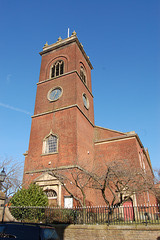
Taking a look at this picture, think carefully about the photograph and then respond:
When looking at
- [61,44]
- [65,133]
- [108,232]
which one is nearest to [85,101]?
[65,133]

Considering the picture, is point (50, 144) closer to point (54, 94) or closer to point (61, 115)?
point (61, 115)

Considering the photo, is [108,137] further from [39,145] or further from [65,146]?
[39,145]

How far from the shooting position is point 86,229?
9984 mm

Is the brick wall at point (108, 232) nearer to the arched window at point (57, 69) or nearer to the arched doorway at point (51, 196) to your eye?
the arched doorway at point (51, 196)

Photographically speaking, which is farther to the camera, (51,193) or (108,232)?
(51,193)

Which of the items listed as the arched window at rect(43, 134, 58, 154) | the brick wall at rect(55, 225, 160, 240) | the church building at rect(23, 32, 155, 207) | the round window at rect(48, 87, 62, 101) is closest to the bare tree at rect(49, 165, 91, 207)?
the church building at rect(23, 32, 155, 207)

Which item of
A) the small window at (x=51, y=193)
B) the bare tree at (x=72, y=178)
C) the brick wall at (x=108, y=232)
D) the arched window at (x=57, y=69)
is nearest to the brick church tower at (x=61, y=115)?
the arched window at (x=57, y=69)

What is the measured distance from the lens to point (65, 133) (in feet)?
60.6

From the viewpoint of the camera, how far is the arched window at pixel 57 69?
24.3 m

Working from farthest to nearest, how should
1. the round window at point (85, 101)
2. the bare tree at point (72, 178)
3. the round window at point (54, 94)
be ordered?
the round window at point (85, 101)
the round window at point (54, 94)
the bare tree at point (72, 178)

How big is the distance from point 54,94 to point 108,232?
15772mm

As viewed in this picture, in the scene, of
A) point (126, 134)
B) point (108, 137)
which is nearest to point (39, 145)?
point (108, 137)

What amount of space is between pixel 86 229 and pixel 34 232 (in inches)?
203

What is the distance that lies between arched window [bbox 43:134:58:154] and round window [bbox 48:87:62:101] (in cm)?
471
